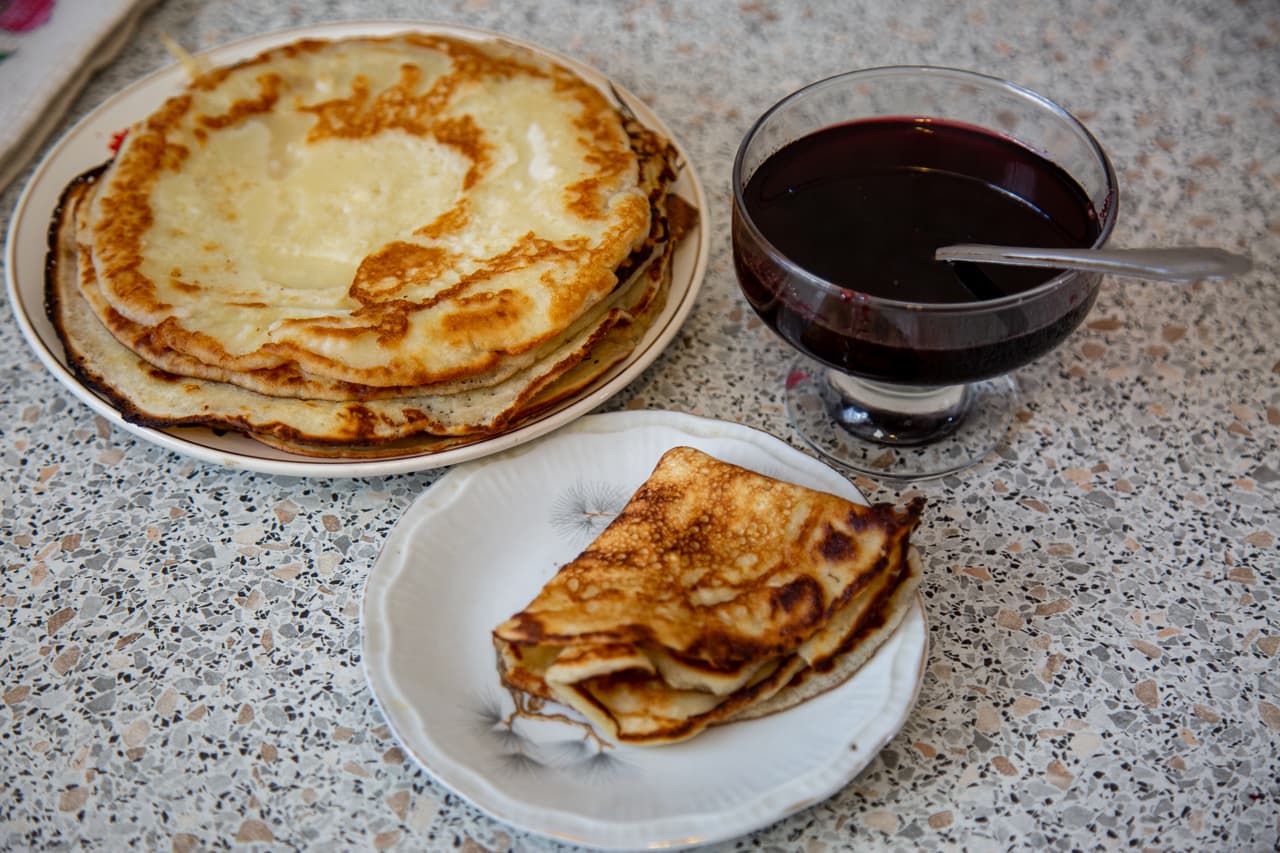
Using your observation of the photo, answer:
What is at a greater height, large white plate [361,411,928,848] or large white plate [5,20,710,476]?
large white plate [5,20,710,476]

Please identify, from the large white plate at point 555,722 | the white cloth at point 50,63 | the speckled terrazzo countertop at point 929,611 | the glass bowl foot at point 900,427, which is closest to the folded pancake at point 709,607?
the large white plate at point 555,722

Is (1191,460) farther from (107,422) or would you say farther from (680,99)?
(107,422)

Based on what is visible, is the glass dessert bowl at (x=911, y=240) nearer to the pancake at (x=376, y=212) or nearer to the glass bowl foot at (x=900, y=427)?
the glass bowl foot at (x=900, y=427)

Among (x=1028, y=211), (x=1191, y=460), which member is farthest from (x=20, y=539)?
(x=1191, y=460)

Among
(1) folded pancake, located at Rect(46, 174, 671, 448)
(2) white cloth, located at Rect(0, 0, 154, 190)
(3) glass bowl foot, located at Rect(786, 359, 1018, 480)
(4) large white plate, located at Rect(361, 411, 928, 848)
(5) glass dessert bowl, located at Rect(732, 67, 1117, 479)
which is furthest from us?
(2) white cloth, located at Rect(0, 0, 154, 190)

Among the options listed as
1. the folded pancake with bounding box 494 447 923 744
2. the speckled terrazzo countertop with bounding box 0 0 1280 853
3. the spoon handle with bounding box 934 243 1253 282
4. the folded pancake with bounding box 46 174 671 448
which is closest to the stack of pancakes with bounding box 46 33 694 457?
the folded pancake with bounding box 46 174 671 448

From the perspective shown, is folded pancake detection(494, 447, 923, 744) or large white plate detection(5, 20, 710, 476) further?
large white plate detection(5, 20, 710, 476)

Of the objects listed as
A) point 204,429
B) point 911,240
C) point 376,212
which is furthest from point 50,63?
point 911,240

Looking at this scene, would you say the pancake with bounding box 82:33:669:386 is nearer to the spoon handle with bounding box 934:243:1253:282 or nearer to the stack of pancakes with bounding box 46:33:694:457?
the stack of pancakes with bounding box 46:33:694:457
